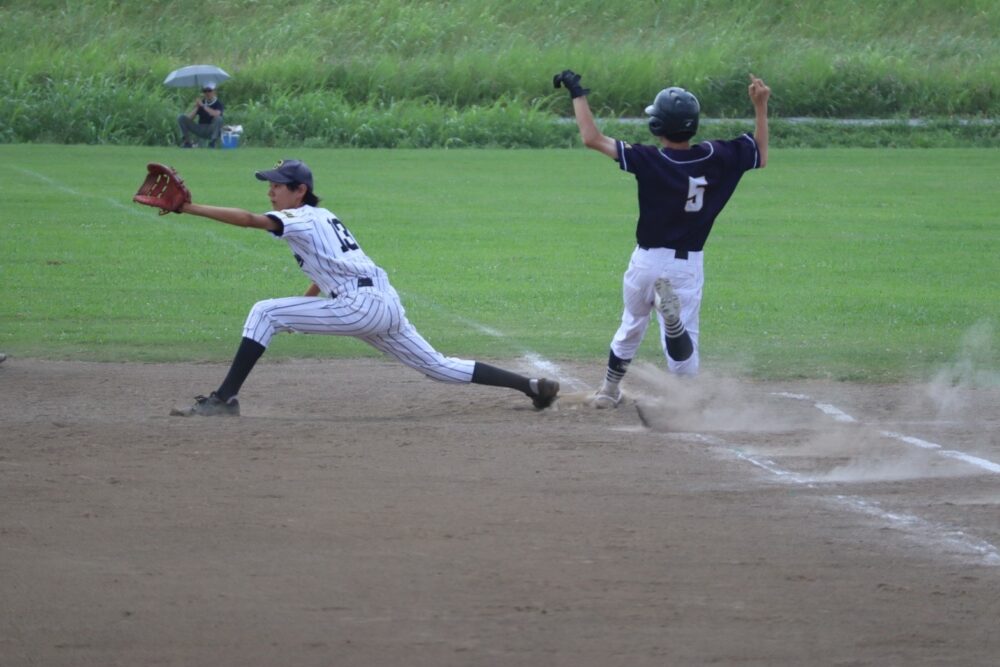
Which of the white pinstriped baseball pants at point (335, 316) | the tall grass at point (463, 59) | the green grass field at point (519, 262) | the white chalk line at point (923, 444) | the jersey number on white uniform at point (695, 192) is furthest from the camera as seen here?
the tall grass at point (463, 59)

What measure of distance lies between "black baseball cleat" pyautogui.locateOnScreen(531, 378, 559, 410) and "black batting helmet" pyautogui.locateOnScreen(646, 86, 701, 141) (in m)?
1.63

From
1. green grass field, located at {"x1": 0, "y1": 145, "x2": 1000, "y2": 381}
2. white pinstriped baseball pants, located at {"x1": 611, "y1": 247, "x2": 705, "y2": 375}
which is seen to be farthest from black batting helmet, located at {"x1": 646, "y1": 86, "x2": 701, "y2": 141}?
green grass field, located at {"x1": 0, "y1": 145, "x2": 1000, "y2": 381}

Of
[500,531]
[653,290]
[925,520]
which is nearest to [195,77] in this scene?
[653,290]

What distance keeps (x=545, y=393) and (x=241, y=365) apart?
182 cm

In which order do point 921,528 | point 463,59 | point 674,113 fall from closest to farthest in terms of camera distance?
1. point 921,528
2. point 674,113
3. point 463,59

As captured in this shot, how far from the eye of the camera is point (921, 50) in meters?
39.0

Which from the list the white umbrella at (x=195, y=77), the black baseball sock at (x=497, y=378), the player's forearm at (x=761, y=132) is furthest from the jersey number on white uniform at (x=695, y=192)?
the white umbrella at (x=195, y=77)

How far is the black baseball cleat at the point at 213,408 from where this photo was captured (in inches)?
316

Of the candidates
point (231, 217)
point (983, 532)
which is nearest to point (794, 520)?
point (983, 532)

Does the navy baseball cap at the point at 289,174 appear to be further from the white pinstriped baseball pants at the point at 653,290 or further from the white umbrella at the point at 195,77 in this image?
the white umbrella at the point at 195,77

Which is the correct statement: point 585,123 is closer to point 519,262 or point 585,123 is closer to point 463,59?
point 519,262

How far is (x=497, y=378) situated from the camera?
27.4 ft

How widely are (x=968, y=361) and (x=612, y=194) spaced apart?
12.8m

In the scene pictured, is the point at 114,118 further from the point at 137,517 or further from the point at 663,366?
the point at 137,517
